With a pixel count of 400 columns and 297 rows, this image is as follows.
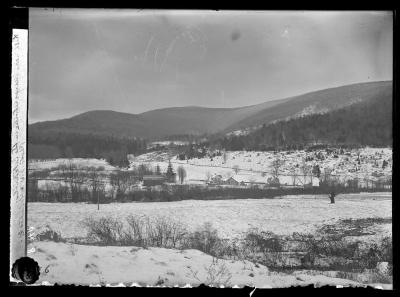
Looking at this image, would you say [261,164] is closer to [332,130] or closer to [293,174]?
→ [293,174]

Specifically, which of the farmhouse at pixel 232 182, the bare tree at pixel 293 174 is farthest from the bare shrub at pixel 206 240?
the bare tree at pixel 293 174

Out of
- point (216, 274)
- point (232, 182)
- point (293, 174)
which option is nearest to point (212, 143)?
point (232, 182)

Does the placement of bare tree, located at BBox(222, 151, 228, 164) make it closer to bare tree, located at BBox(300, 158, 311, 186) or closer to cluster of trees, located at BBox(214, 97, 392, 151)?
cluster of trees, located at BBox(214, 97, 392, 151)

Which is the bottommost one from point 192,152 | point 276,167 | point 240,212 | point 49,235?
point 49,235

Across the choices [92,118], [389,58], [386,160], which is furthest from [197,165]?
[389,58]

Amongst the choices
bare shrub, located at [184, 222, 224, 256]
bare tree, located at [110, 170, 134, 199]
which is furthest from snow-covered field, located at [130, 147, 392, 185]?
bare shrub, located at [184, 222, 224, 256]
